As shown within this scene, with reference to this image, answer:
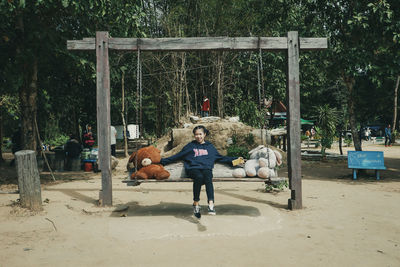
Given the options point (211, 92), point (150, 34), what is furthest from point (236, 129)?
point (150, 34)

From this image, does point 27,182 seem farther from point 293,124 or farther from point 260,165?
point 293,124

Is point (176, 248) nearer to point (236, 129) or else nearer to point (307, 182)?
point (307, 182)

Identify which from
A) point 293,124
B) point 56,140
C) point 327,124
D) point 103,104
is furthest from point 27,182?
point 56,140

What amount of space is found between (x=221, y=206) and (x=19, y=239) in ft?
10.6

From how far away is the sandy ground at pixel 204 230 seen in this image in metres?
3.75

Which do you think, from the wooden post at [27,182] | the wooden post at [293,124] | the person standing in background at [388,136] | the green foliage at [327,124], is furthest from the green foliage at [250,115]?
the wooden post at [27,182]

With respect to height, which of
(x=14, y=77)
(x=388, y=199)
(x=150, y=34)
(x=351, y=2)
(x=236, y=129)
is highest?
(x=150, y=34)

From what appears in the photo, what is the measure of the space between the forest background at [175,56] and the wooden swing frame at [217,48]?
0.44 metres

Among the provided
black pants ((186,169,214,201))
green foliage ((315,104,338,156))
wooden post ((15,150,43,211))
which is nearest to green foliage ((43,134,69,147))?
green foliage ((315,104,338,156))

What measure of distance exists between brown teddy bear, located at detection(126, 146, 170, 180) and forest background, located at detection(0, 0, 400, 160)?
832mm

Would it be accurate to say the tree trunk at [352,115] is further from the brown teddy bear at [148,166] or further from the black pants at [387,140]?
the black pants at [387,140]

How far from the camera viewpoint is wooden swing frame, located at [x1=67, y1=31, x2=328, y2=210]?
6125mm

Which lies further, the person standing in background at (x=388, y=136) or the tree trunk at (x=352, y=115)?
the person standing in background at (x=388, y=136)

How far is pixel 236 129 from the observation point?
14797mm
